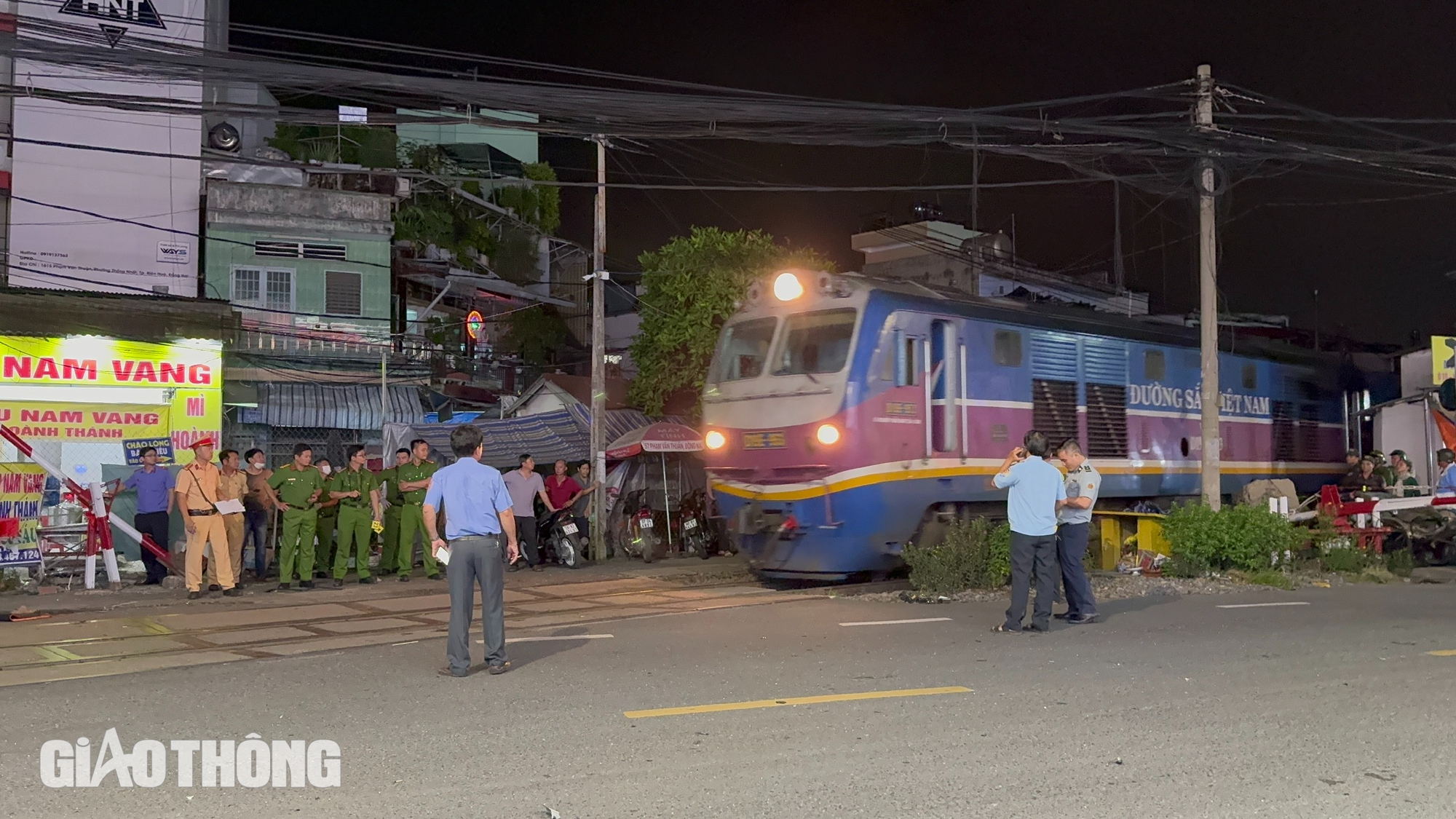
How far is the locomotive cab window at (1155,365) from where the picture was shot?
52.7 ft

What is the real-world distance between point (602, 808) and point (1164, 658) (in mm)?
5034

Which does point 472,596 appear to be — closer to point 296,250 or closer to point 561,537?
point 561,537

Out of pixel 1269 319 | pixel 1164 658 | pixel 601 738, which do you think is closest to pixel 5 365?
pixel 601 738

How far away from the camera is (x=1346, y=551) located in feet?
47.5

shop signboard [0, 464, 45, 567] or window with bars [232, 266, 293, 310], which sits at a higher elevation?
window with bars [232, 266, 293, 310]

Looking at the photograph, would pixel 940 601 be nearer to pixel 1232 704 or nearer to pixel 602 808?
pixel 1232 704

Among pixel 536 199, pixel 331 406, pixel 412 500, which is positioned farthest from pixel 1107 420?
pixel 536 199

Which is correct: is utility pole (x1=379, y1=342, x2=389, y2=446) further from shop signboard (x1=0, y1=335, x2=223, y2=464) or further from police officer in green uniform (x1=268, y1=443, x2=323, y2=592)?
police officer in green uniform (x1=268, y1=443, x2=323, y2=592)

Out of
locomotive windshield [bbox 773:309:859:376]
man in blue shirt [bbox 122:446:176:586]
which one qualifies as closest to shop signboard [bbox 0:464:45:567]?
man in blue shirt [bbox 122:446:176:586]

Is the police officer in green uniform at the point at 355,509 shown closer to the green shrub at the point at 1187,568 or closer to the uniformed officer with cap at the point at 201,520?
the uniformed officer with cap at the point at 201,520

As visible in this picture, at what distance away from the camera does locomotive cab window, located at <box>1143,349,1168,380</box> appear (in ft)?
52.7

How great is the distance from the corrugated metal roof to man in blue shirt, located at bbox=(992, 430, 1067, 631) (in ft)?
58.6

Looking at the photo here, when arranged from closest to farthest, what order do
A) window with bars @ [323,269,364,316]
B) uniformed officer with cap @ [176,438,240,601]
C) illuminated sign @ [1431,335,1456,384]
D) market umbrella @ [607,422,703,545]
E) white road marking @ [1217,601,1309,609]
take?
1. white road marking @ [1217,601,1309,609]
2. uniformed officer with cap @ [176,438,240,601]
3. illuminated sign @ [1431,335,1456,384]
4. market umbrella @ [607,422,703,545]
5. window with bars @ [323,269,364,316]

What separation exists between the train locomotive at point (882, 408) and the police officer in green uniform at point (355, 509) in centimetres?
441
